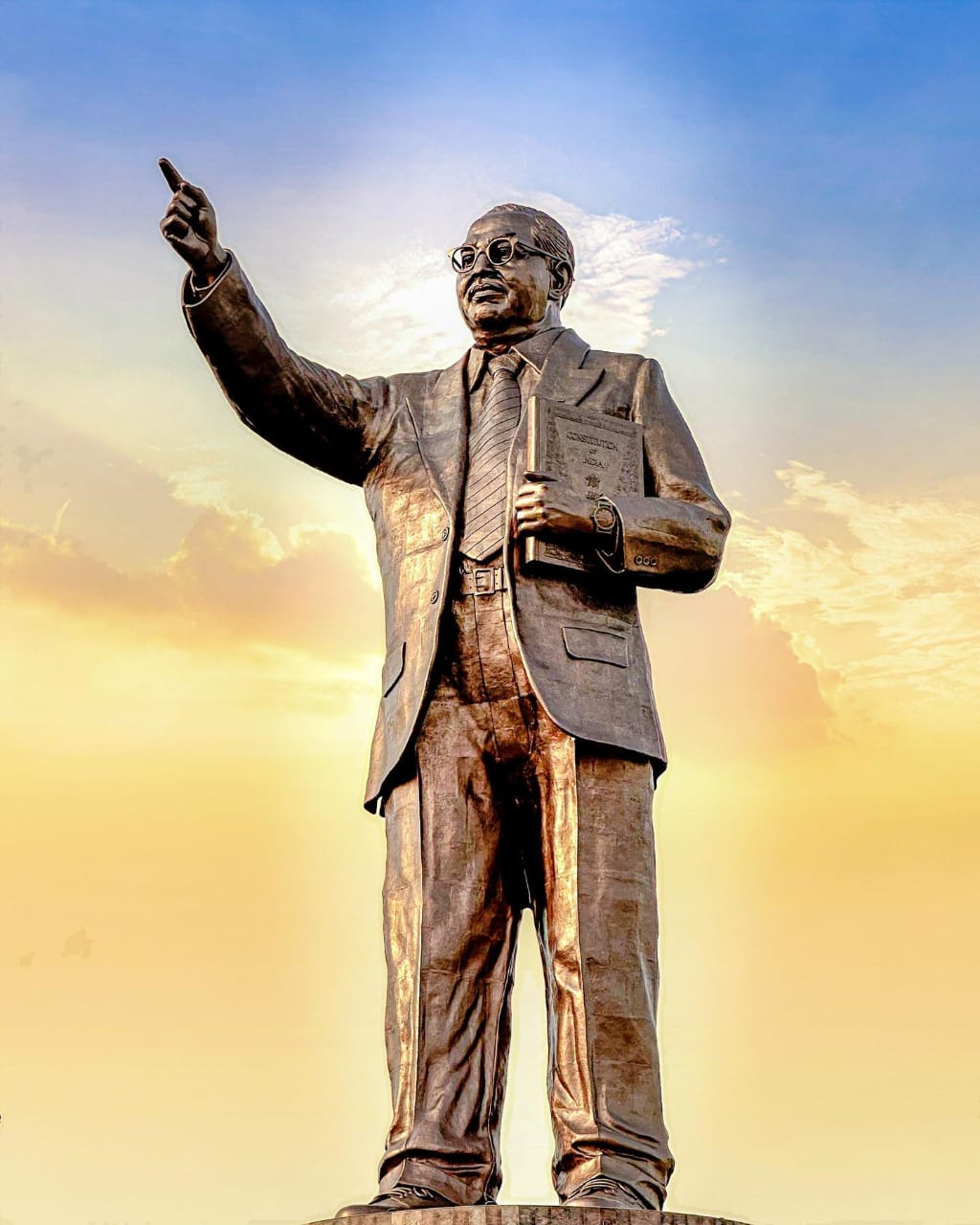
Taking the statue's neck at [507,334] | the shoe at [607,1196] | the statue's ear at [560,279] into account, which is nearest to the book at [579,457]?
the statue's neck at [507,334]

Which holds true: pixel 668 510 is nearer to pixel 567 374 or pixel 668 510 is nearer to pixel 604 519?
pixel 604 519

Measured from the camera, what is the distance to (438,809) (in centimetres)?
1020

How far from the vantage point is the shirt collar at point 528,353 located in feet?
36.2

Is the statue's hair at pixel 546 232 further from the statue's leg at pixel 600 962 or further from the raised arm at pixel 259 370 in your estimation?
the statue's leg at pixel 600 962

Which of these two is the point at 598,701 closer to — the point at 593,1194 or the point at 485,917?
the point at 485,917

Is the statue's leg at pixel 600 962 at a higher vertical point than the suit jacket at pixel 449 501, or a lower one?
lower

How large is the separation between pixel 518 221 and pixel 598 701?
2633 millimetres

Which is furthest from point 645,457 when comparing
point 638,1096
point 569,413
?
point 638,1096

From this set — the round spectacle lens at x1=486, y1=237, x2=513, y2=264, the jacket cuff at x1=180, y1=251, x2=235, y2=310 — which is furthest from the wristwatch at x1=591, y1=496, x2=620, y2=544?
the jacket cuff at x1=180, y1=251, x2=235, y2=310

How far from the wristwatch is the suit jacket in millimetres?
52

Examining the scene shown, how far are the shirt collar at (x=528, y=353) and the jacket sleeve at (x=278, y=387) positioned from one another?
467 millimetres

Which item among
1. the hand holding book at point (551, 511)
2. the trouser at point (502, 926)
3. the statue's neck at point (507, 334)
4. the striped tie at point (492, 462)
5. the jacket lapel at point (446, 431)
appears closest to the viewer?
the trouser at point (502, 926)

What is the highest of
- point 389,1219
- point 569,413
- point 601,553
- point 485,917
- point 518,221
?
point 518,221

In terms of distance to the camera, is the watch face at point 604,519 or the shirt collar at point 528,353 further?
the shirt collar at point 528,353
